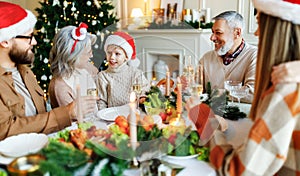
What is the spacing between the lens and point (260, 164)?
93 cm

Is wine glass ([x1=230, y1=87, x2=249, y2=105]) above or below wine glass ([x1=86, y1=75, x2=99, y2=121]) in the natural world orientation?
below

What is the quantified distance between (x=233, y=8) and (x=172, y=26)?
2.81 metres

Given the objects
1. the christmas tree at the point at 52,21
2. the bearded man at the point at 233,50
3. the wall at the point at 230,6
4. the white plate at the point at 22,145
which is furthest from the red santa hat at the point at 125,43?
the wall at the point at 230,6

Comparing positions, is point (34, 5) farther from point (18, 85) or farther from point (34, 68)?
point (18, 85)

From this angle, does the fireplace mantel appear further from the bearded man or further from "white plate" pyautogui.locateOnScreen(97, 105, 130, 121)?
the bearded man

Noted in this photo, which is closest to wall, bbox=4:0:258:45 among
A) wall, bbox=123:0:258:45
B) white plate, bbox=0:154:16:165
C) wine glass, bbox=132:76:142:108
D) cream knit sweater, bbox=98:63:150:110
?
wall, bbox=123:0:258:45

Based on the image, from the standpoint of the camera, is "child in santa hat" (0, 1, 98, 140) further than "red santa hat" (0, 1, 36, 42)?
No

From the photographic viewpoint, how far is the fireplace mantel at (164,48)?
52.5 inches

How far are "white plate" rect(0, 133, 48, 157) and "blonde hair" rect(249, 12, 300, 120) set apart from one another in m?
0.82

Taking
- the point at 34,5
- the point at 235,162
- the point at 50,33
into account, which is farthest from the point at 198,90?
the point at 34,5

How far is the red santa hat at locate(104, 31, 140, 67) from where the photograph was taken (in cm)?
146

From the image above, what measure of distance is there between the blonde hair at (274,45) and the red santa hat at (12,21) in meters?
1.32

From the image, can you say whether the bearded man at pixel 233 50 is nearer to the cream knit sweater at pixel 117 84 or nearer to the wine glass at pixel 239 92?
the wine glass at pixel 239 92

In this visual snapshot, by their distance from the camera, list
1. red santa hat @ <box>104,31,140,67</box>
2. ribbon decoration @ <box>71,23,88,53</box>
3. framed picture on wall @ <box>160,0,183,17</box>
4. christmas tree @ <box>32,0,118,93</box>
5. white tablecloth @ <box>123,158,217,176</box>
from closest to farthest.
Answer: white tablecloth @ <box>123,158,217,176</box> < red santa hat @ <box>104,31,140,67</box> < ribbon decoration @ <box>71,23,88,53</box> < christmas tree @ <box>32,0,118,93</box> < framed picture on wall @ <box>160,0,183,17</box>
